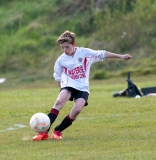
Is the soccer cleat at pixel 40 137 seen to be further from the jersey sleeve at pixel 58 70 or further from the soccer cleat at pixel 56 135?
the jersey sleeve at pixel 58 70

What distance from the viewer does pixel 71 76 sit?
8703 millimetres

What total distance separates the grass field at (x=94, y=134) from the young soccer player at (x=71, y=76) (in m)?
0.33

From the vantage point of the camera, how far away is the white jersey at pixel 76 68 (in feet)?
28.5

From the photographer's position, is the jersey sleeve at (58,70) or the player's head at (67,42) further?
the jersey sleeve at (58,70)

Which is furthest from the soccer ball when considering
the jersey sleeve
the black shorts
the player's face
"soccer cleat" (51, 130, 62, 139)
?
the player's face

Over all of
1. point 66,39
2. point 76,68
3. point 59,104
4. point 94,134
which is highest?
point 66,39

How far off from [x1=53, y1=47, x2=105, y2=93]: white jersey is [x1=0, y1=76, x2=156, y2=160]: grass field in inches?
29.8

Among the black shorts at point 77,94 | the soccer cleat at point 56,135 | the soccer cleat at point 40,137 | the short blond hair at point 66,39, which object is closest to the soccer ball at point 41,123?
the soccer cleat at point 40,137

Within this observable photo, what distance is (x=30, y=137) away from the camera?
8758mm

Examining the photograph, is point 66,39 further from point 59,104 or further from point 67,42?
point 59,104

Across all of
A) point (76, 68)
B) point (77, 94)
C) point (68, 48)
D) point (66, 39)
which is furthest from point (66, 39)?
point (77, 94)

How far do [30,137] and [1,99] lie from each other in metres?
7.89

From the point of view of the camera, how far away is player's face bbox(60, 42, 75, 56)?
28.4 ft

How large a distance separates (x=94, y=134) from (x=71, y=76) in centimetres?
91
